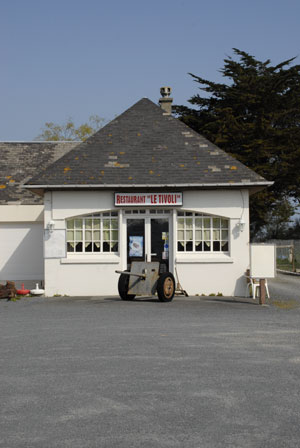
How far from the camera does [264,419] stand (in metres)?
6.50

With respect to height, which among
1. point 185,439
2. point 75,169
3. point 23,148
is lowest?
point 185,439

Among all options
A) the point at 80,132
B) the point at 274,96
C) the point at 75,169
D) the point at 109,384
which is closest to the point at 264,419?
the point at 109,384

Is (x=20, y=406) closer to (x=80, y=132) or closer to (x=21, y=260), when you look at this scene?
(x=21, y=260)

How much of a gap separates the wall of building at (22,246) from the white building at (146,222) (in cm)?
356

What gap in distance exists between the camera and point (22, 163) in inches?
1118

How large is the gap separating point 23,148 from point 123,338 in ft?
62.1

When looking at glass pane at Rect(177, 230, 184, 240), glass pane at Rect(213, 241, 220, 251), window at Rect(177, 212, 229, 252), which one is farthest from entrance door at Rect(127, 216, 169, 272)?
glass pane at Rect(213, 241, 220, 251)

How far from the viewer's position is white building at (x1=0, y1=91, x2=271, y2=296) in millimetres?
21891

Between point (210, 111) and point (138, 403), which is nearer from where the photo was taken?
point (138, 403)

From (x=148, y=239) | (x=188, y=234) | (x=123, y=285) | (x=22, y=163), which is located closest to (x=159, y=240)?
(x=148, y=239)

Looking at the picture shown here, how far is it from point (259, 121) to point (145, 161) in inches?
852

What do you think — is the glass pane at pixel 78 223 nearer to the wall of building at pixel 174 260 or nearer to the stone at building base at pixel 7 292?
the wall of building at pixel 174 260

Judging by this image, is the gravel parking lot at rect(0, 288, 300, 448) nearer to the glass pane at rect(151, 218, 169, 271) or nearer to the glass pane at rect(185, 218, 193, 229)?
the glass pane at rect(151, 218, 169, 271)

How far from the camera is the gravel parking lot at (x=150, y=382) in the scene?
19.9 feet
